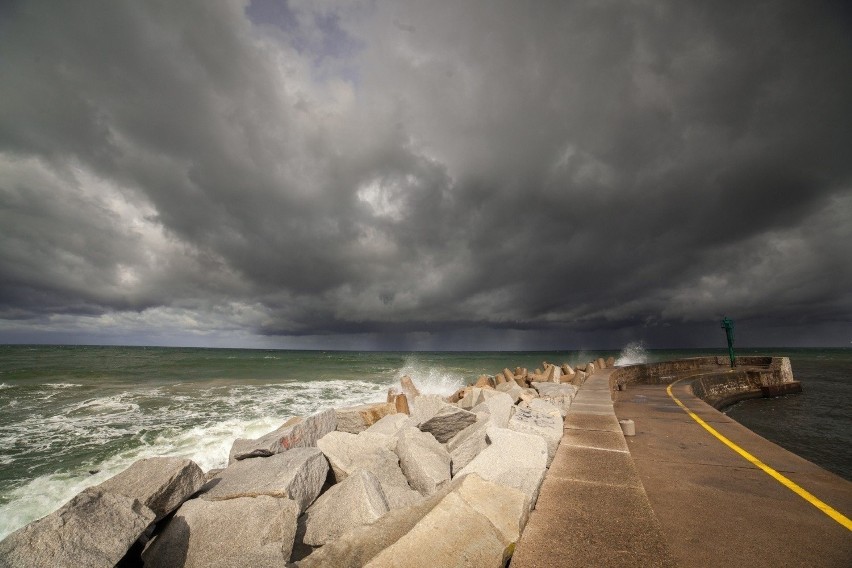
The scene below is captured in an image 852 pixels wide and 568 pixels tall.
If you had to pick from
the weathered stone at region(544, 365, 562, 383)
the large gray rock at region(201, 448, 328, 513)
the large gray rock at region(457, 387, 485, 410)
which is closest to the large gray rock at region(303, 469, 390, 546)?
the large gray rock at region(201, 448, 328, 513)

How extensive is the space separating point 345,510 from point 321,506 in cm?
42

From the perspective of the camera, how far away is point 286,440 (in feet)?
17.3

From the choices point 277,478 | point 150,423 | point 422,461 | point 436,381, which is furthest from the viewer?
point 436,381

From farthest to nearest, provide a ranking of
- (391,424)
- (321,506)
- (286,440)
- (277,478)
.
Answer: (391,424)
(286,440)
(277,478)
(321,506)

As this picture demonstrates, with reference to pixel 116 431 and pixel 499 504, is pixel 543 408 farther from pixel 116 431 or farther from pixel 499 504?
pixel 116 431

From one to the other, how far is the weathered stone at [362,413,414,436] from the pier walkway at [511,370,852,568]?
3065 mm

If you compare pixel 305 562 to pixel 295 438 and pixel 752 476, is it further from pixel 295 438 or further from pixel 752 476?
pixel 752 476

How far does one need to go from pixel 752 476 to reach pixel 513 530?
12.5ft

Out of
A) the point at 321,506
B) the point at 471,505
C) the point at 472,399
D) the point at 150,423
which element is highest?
the point at 471,505

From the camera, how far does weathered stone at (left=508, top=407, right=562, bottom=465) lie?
184 inches

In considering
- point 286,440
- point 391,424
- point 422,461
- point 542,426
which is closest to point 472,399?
point 391,424

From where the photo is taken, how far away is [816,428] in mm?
9156

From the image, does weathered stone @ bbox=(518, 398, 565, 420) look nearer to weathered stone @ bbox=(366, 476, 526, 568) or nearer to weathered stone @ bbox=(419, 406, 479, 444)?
weathered stone @ bbox=(419, 406, 479, 444)

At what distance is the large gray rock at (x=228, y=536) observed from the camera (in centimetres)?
278
